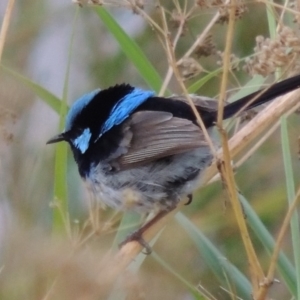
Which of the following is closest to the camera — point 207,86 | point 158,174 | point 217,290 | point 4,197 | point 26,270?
point 26,270

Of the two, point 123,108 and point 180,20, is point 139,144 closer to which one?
point 123,108

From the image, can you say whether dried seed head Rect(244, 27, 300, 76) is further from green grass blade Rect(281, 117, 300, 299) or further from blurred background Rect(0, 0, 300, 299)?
green grass blade Rect(281, 117, 300, 299)

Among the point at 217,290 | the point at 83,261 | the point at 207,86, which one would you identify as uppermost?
the point at 83,261

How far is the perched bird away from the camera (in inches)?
94.9

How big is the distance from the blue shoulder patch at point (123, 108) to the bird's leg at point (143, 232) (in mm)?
403

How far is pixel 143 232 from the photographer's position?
7.46 ft

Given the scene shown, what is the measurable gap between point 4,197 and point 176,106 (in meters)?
0.72

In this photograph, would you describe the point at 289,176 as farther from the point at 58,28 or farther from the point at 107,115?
the point at 58,28

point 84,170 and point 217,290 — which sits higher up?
point 84,170

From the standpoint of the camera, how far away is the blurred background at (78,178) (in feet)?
4.39

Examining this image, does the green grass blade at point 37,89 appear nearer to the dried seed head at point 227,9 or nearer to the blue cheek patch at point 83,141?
the blue cheek patch at point 83,141

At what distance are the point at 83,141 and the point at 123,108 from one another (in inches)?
7.9

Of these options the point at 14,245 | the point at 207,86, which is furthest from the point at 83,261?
the point at 207,86

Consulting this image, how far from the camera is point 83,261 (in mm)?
1264
